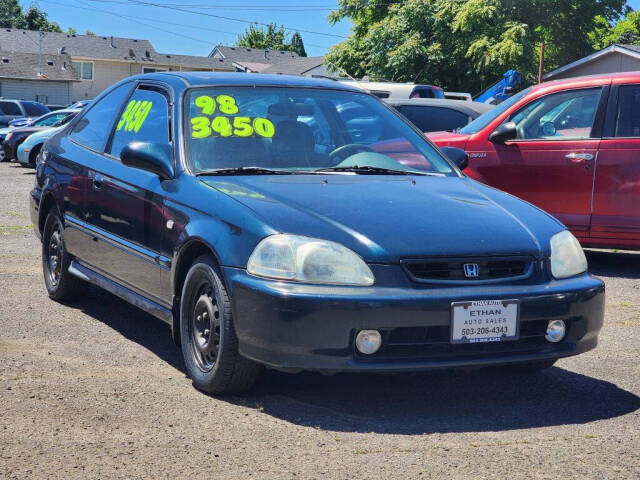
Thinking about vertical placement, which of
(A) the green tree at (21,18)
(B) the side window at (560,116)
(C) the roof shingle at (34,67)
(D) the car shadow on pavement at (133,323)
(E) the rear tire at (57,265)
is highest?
(A) the green tree at (21,18)

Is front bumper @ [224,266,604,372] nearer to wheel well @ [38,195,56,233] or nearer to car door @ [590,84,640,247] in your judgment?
wheel well @ [38,195,56,233]

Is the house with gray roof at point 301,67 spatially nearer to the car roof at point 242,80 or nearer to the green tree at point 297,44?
the green tree at point 297,44

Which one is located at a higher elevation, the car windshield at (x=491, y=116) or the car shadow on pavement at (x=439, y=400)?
the car windshield at (x=491, y=116)

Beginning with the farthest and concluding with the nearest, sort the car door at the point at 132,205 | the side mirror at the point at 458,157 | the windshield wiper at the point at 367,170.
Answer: the side mirror at the point at 458,157, the windshield wiper at the point at 367,170, the car door at the point at 132,205

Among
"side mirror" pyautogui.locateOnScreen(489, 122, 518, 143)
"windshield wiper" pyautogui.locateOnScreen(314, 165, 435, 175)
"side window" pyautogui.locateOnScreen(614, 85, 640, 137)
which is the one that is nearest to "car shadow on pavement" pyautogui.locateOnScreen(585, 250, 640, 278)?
"side window" pyautogui.locateOnScreen(614, 85, 640, 137)

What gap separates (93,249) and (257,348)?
2.11 m

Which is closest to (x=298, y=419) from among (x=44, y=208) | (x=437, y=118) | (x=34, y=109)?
(x=44, y=208)

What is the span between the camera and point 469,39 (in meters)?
40.1

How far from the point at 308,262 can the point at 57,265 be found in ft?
10.3

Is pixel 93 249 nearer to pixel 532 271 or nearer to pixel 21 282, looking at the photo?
pixel 21 282

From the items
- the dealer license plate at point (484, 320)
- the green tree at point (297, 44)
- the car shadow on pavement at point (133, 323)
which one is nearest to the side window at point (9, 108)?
the car shadow on pavement at point (133, 323)

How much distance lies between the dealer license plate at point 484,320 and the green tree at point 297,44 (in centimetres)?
10050

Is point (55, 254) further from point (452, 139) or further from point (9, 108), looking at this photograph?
point (9, 108)

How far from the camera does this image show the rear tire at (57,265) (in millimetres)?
6605
